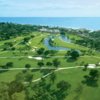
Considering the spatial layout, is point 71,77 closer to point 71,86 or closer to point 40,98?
point 71,86

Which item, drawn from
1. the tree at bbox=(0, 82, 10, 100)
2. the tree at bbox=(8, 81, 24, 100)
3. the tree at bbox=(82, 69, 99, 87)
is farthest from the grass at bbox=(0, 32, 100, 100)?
the tree at bbox=(0, 82, 10, 100)

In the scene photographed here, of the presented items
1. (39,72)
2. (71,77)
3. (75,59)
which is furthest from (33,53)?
(71,77)

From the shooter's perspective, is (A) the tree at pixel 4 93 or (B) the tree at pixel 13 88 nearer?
(A) the tree at pixel 4 93

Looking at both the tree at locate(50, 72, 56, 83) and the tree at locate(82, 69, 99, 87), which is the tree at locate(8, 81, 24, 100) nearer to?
the tree at locate(50, 72, 56, 83)

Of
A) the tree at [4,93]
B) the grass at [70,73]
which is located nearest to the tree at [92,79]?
the grass at [70,73]

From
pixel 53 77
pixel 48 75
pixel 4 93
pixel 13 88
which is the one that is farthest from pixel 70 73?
pixel 4 93

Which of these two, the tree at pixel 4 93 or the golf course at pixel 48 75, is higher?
the tree at pixel 4 93

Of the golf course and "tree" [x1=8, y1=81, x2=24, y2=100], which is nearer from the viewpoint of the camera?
"tree" [x1=8, y1=81, x2=24, y2=100]

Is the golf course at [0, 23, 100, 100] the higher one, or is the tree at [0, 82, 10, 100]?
the tree at [0, 82, 10, 100]

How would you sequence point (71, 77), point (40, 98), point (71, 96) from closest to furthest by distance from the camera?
1. point (40, 98)
2. point (71, 96)
3. point (71, 77)

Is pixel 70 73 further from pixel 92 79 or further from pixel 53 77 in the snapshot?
pixel 92 79

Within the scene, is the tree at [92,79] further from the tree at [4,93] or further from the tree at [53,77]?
the tree at [4,93]
